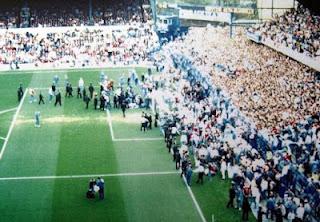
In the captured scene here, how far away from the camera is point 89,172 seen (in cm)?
2636

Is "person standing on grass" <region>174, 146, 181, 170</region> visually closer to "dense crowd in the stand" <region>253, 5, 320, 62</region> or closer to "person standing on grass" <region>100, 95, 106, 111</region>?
"person standing on grass" <region>100, 95, 106, 111</region>

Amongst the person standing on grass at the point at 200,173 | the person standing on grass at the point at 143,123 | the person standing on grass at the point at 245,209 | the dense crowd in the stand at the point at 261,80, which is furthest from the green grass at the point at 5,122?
the person standing on grass at the point at 245,209

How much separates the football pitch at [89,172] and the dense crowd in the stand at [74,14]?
77.9 ft

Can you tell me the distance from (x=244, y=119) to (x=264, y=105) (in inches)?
64.2

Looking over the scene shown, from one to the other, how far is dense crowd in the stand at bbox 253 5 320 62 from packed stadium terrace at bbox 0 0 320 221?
0.10 meters

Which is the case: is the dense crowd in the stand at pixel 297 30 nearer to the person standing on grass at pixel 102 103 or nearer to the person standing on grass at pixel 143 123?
the person standing on grass at pixel 143 123

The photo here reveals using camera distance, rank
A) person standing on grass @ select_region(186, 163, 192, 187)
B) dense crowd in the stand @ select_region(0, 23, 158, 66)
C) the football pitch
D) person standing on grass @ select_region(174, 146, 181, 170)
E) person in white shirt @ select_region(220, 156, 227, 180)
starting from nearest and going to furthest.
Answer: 1. the football pitch
2. person standing on grass @ select_region(186, 163, 192, 187)
3. person in white shirt @ select_region(220, 156, 227, 180)
4. person standing on grass @ select_region(174, 146, 181, 170)
5. dense crowd in the stand @ select_region(0, 23, 158, 66)

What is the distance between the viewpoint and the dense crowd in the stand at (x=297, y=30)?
119ft

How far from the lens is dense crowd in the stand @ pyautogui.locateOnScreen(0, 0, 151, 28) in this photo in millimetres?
60094

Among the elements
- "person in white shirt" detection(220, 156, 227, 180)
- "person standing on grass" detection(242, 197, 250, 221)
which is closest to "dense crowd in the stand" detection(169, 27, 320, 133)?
"person in white shirt" detection(220, 156, 227, 180)

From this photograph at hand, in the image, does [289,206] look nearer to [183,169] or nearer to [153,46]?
[183,169]

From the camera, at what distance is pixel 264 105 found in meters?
29.8

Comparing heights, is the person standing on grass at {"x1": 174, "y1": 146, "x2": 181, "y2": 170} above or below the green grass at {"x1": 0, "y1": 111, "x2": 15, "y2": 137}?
below

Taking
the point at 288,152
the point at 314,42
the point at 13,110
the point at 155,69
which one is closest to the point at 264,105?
the point at 288,152
